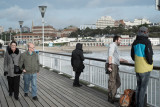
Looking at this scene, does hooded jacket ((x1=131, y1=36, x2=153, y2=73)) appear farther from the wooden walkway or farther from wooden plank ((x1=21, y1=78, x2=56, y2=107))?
wooden plank ((x1=21, y1=78, x2=56, y2=107))

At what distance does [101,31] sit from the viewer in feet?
502

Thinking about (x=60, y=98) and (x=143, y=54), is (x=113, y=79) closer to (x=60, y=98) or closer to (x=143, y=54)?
(x=143, y=54)

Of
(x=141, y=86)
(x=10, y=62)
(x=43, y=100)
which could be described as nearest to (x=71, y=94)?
(x=43, y=100)

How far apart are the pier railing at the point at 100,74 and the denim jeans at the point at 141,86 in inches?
14.5

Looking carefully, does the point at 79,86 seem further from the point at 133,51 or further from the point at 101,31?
the point at 101,31

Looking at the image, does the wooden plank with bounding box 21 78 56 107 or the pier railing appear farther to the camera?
the wooden plank with bounding box 21 78 56 107

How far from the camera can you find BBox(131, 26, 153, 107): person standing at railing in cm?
364

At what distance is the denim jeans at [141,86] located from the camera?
12.4 feet

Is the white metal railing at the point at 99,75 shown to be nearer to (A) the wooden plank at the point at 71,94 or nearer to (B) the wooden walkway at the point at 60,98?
(B) the wooden walkway at the point at 60,98

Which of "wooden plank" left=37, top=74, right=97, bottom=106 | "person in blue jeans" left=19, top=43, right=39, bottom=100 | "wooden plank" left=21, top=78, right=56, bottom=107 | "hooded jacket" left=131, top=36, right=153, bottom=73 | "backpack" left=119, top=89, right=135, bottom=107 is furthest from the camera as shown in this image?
"person in blue jeans" left=19, top=43, right=39, bottom=100

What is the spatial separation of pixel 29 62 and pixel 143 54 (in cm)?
274

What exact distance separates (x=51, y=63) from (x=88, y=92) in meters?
5.39

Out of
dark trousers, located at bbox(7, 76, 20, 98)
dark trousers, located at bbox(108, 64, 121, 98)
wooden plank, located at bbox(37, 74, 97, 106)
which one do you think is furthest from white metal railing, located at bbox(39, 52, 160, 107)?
dark trousers, located at bbox(7, 76, 20, 98)

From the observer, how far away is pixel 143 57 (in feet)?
12.1
